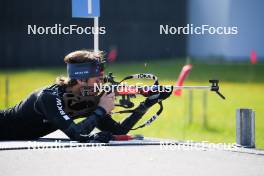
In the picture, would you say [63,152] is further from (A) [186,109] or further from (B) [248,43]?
(B) [248,43]

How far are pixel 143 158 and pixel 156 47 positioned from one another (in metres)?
28.2

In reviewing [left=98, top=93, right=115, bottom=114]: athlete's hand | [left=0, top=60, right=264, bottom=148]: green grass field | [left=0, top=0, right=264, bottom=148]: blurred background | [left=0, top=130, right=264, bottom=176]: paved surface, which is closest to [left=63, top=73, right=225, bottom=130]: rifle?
[left=98, top=93, right=115, bottom=114]: athlete's hand

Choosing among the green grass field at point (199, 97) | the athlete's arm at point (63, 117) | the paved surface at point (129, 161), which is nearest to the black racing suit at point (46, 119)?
the athlete's arm at point (63, 117)

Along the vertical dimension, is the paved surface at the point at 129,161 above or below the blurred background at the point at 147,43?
below

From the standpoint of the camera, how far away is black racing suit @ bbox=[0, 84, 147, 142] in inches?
289

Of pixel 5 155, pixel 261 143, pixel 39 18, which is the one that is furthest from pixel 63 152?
pixel 39 18

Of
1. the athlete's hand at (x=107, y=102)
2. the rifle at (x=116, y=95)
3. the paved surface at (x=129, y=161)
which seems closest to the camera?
the paved surface at (x=129, y=161)

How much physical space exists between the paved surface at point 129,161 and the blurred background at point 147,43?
1104cm

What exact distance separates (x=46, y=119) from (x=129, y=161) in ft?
3.84

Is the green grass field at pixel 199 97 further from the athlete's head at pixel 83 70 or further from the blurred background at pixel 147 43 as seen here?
the athlete's head at pixel 83 70

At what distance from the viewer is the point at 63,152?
24.1ft

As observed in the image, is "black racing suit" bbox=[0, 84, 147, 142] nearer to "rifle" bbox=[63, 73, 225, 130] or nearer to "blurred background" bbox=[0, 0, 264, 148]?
"rifle" bbox=[63, 73, 225, 130]

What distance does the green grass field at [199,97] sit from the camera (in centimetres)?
1134

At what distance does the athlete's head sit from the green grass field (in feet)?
1.73
